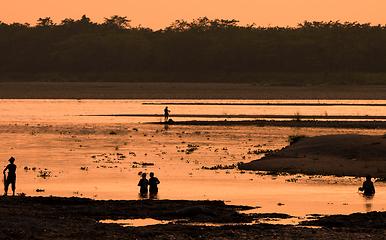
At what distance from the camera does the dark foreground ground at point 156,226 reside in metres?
15.4

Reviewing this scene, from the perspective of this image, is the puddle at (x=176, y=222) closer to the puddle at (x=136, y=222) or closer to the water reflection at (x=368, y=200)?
the puddle at (x=136, y=222)

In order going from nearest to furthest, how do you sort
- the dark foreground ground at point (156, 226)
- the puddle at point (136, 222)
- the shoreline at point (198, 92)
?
the dark foreground ground at point (156, 226), the puddle at point (136, 222), the shoreline at point (198, 92)

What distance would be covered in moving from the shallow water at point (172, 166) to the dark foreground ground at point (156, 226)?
70.4 inches

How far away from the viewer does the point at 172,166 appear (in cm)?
3106

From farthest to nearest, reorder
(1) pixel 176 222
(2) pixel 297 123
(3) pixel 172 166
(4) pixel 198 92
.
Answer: (4) pixel 198 92 < (2) pixel 297 123 < (3) pixel 172 166 < (1) pixel 176 222

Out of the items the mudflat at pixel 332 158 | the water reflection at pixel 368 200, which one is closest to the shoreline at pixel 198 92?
the mudflat at pixel 332 158

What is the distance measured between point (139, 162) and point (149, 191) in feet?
30.9

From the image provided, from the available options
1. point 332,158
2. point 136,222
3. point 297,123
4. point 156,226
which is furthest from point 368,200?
point 297,123

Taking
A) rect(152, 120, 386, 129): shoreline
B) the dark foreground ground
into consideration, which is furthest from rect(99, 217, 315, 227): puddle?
rect(152, 120, 386, 129): shoreline

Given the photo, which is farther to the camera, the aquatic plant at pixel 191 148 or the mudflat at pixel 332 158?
the aquatic plant at pixel 191 148

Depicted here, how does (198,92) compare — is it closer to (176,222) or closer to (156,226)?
(176,222)

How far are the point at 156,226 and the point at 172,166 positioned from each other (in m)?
14.3

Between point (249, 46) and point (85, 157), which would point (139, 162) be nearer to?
point (85, 157)

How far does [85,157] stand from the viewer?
3434 centimetres
